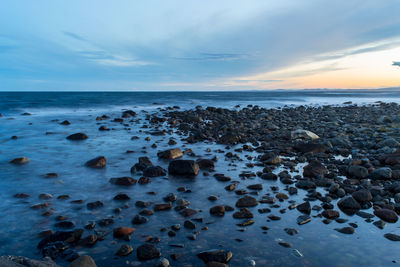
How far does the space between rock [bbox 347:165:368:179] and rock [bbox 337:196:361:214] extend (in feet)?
7.59

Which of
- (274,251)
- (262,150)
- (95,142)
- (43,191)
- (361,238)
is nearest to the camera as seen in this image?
(274,251)

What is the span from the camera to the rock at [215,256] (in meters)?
4.43

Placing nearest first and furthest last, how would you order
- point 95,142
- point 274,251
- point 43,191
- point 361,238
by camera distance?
1. point 274,251
2. point 361,238
3. point 43,191
4. point 95,142

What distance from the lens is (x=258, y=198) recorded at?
278 inches

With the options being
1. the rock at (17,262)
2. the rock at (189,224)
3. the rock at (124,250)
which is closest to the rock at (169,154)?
the rock at (189,224)

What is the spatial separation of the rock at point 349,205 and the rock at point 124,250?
5.10 metres

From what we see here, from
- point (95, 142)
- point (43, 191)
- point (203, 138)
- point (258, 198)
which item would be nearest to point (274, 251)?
point (258, 198)

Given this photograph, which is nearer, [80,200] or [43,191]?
[80,200]

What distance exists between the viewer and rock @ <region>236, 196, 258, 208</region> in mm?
6613

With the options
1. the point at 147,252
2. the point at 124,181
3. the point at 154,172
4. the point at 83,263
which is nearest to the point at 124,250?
the point at 147,252

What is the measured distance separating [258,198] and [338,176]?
344 centimetres

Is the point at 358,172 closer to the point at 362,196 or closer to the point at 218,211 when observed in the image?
the point at 362,196

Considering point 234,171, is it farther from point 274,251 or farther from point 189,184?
point 274,251

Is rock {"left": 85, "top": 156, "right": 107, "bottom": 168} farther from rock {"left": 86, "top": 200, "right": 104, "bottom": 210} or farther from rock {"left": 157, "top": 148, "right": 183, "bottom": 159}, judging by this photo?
rock {"left": 86, "top": 200, "right": 104, "bottom": 210}
